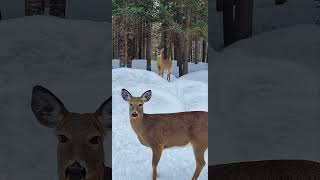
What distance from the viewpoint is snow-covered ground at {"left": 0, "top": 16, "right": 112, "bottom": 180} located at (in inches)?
70.7

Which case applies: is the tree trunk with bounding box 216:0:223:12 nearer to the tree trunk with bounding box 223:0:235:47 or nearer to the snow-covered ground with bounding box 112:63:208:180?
the tree trunk with bounding box 223:0:235:47

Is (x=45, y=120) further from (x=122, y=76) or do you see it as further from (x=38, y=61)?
(x=122, y=76)

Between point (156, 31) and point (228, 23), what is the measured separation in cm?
47

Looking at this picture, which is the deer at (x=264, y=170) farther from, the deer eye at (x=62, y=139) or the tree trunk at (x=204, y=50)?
the deer eye at (x=62, y=139)

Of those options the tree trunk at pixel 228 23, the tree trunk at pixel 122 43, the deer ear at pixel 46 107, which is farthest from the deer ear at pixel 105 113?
the tree trunk at pixel 228 23

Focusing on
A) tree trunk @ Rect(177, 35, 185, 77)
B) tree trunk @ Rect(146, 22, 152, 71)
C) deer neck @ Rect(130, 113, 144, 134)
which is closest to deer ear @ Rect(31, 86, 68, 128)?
deer neck @ Rect(130, 113, 144, 134)

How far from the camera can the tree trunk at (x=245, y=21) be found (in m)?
1.97

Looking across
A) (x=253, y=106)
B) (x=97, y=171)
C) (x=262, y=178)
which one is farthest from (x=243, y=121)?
(x=97, y=171)

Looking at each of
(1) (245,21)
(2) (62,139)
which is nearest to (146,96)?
(2) (62,139)

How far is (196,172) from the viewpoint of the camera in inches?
83.7

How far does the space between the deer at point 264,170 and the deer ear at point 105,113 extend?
1.80 ft

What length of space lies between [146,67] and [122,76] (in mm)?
159

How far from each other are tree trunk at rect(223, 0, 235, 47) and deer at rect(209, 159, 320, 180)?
607 millimetres

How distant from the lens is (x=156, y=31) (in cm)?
225
